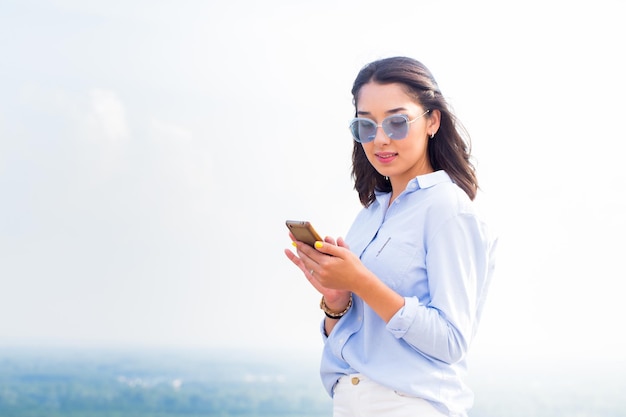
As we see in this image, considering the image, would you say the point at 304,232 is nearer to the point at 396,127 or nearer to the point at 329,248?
the point at 329,248

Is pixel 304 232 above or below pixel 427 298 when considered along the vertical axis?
above

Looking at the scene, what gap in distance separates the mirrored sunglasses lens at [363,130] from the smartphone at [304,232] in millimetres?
340

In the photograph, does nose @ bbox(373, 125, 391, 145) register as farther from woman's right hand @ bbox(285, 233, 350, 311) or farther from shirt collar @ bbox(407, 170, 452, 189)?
woman's right hand @ bbox(285, 233, 350, 311)

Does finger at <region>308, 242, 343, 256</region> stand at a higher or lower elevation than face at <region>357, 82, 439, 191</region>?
lower

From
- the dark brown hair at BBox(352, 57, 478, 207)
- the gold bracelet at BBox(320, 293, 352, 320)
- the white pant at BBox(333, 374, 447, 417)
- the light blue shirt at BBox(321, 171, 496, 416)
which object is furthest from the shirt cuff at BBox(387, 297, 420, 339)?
the dark brown hair at BBox(352, 57, 478, 207)

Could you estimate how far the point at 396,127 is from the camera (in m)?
1.76

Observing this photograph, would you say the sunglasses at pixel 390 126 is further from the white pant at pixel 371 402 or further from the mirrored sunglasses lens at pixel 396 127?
the white pant at pixel 371 402

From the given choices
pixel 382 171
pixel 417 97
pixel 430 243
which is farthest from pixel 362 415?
pixel 417 97

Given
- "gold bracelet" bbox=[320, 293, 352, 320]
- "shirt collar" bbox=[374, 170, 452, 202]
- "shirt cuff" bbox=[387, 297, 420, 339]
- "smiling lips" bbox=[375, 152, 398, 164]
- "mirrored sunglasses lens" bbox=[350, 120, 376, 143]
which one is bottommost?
"shirt cuff" bbox=[387, 297, 420, 339]

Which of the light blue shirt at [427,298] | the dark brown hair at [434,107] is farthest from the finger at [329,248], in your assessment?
the dark brown hair at [434,107]

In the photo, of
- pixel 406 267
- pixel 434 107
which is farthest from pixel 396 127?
pixel 406 267

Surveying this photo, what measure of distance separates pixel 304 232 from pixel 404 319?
276mm

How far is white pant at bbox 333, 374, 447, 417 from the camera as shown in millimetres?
1604

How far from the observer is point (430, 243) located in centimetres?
161
